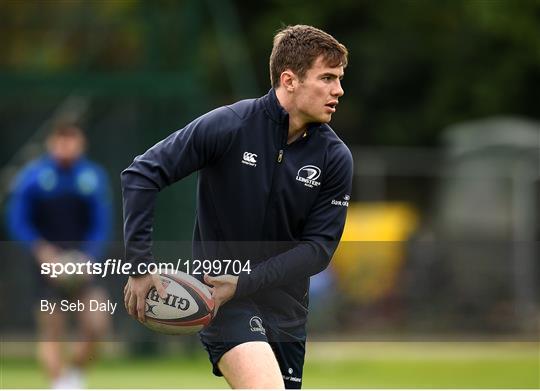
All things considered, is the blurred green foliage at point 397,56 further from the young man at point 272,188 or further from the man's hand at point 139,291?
the man's hand at point 139,291

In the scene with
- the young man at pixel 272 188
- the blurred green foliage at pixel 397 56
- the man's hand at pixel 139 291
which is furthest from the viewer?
the blurred green foliage at pixel 397 56

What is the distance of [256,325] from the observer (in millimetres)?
6844

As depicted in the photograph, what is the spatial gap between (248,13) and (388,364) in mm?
13867

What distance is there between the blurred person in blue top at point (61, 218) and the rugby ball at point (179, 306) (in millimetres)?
4706

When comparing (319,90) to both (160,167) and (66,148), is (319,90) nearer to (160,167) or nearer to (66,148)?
(160,167)

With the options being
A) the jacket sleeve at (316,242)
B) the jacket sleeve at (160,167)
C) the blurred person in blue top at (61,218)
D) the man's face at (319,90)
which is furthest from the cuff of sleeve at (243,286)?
the blurred person in blue top at (61,218)

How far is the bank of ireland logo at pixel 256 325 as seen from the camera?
268 inches

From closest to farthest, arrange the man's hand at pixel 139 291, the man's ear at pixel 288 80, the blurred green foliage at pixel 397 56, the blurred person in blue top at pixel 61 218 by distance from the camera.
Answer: the man's hand at pixel 139 291, the man's ear at pixel 288 80, the blurred person in blue top at pixel 61 218, the blurred green foliage at pixel 397 56

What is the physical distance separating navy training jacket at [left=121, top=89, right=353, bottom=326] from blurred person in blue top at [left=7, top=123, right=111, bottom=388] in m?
4.55

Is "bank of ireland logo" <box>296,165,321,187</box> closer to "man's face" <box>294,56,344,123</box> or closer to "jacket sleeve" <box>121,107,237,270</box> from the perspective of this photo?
"man's face" <box>294,56,344,123</box>

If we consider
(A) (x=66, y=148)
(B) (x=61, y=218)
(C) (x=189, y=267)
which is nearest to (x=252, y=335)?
(C) (x=189, y=267)

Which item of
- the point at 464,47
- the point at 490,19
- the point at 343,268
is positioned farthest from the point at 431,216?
the point at 343,268

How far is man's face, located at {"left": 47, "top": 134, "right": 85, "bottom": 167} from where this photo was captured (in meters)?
11.8

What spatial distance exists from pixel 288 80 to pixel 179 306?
1237 millimetres
